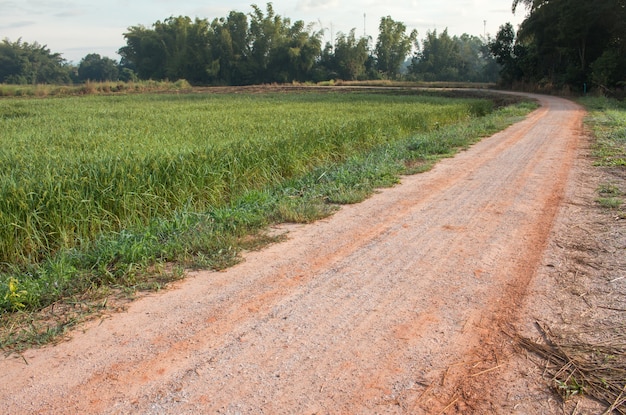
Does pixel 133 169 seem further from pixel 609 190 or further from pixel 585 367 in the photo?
pixel 609 190

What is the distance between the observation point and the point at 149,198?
6359mm

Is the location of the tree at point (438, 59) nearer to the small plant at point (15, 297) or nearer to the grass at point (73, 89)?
the grass at point (73, 89)

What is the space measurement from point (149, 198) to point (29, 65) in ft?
310

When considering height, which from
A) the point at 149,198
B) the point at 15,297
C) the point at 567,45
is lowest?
the point at 15,297

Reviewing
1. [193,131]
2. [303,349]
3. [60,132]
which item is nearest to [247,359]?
[303,349]

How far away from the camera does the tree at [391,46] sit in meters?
77.3

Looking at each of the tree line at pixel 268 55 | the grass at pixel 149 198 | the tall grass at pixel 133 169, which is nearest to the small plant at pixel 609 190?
the grass at pixel 149 198

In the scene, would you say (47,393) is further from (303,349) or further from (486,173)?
(486,173)

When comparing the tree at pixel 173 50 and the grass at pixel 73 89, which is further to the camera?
the tree at pixel 173 50

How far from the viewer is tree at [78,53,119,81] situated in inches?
4131

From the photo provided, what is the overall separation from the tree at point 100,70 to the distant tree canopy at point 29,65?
9101mm

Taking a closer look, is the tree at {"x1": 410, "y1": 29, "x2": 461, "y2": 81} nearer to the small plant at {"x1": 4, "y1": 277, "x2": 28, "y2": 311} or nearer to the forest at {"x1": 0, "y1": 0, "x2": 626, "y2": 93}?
the forest at {"x1": 0, "y1": 0, "x2": 626, "y2": 93}

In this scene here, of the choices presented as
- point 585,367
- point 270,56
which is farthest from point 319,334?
point 270,56

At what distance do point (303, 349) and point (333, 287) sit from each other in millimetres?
960
